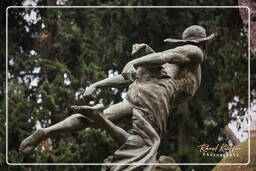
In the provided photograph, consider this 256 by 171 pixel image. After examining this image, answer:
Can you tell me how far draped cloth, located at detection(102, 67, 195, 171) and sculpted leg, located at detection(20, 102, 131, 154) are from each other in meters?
0.15

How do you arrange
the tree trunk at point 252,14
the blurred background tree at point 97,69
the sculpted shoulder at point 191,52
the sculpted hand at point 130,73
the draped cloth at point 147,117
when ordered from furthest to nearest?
the blurred background tree at point 97,69 → the tree trunk at point 252,14 → the sculpted shoulder at point 191,52 → the draped cloth at point 147,117 → the sculpted hand at point 130,73

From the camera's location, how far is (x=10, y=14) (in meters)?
22.2

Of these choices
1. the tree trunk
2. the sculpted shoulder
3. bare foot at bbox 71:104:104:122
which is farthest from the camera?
the tree trunk

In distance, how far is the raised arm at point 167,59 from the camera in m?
10.1

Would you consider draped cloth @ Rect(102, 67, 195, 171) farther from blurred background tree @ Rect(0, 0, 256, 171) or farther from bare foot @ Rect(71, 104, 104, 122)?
blurred background tree @ Rect(0, 0, 256, 171)

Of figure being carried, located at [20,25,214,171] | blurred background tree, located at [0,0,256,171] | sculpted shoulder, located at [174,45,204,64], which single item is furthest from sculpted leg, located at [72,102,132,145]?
blurred background tree, located at [0,0,256,171]

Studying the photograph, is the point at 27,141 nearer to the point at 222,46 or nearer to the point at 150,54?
the point at 150,54

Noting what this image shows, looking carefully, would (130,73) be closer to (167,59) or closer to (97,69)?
(167,59)

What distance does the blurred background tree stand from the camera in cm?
Result: 2083

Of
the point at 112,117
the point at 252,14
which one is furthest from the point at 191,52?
the point at 252,14

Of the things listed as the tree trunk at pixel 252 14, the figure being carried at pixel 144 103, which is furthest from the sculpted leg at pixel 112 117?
the tree trunk at pixel 252 14

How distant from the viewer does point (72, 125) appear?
33.2ft

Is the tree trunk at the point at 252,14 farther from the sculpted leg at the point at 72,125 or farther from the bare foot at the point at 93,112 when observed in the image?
the bare foot at the point at 93,112

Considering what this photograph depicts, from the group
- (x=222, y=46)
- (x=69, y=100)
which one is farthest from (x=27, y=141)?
(x=222, y=46)
